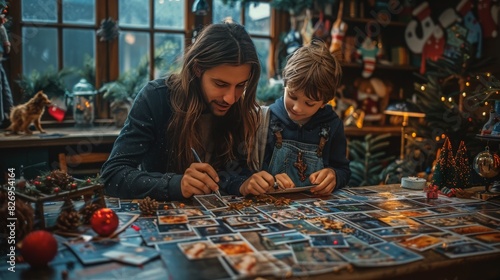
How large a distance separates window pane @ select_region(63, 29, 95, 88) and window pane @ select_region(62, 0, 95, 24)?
0.26ft

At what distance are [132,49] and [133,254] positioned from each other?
2.87 meters

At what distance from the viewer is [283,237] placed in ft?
4.07

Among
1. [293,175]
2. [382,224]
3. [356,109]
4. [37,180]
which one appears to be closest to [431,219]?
[382,224]

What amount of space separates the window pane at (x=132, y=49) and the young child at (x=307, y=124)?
189cm

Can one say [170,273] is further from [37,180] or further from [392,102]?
[392,102]

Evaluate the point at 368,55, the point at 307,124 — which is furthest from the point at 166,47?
the point at 307,124

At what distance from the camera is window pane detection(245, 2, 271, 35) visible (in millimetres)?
4094

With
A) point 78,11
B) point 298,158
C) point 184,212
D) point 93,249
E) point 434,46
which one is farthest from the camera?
point 434,46

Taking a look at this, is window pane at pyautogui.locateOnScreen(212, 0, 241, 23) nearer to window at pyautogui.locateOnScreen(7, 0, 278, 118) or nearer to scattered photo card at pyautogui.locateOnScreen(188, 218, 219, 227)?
window at pyautogui.locateOnScreen(7, 0, 278, 118)

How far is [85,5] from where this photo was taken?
3.55 meters

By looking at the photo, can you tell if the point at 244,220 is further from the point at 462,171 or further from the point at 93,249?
the point at 462,171

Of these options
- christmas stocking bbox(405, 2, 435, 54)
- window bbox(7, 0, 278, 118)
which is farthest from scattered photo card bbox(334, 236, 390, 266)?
christmas stocking bbox(405, 2, 435, 54)

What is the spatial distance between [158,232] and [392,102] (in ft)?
12.3

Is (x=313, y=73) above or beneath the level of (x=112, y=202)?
→ above
